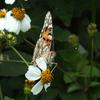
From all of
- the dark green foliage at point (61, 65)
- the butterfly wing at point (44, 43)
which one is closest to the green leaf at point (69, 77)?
the dark green foliage at point (61, 65)

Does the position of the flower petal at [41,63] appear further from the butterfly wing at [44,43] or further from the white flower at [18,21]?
the white flower at [18,21]

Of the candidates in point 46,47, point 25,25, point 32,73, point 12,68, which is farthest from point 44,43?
point 12,68

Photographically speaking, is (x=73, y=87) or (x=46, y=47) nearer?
(x=46, y=47)

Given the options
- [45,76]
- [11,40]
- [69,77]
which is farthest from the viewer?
[69,77]

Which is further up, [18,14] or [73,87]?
[18,14]

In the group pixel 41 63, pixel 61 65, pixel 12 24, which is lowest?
pixel 61 65

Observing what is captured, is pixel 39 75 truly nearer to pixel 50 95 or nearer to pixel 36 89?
pixel 36 89

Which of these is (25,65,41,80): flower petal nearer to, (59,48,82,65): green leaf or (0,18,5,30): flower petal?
(0,18,5,30): flower petal

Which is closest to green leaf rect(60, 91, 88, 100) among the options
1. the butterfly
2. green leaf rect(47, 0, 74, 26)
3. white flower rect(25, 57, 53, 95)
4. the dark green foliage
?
the dark green foliage

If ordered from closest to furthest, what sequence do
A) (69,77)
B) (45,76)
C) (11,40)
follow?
(45,76)
(11,40)
(69,77)
